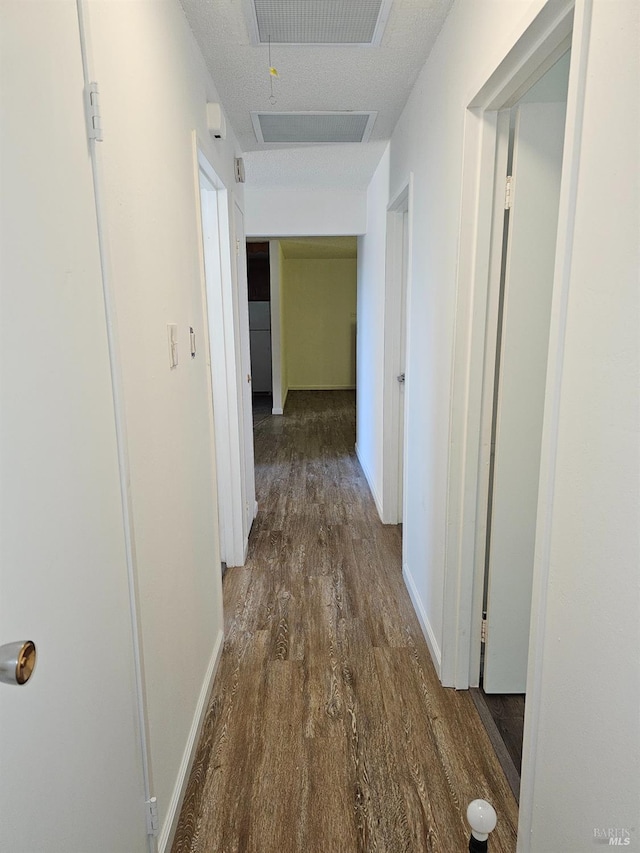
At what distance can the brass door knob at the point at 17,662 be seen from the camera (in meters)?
0.68

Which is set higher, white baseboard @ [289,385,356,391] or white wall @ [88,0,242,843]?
white wall @ [88,0,242,843]

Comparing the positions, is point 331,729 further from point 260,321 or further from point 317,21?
point 260,321

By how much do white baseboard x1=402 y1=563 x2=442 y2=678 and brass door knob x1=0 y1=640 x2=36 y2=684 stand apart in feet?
5.67

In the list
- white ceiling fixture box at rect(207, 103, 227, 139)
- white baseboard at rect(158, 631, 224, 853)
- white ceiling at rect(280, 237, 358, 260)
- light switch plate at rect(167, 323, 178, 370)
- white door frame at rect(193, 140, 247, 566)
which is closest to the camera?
white baseboard at rect(158, 631, 224, 853)

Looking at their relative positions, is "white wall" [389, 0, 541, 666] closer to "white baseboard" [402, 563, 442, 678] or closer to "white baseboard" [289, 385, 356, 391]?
"white baseboard" [402, 563, 442, 678]

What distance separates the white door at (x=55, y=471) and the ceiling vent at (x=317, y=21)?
3.54 ft

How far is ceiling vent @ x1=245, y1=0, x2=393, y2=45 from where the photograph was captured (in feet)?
5.74

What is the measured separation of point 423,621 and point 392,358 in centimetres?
172

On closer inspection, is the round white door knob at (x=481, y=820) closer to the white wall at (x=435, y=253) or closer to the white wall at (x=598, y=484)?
the white wall at (x=598, y=484)

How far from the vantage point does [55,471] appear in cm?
85

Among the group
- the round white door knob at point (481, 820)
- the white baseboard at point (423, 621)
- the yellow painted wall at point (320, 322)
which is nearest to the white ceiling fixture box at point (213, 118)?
the white baseboard at point (423, 621)

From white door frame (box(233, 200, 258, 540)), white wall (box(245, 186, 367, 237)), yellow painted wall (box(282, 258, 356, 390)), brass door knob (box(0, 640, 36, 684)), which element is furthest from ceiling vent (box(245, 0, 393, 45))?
yellow painted wall (box(282, 258, 356, 390))

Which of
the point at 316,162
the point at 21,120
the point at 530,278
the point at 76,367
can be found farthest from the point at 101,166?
the point at 316,162

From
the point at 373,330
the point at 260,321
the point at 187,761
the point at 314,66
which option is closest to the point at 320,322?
the point at 260,321
